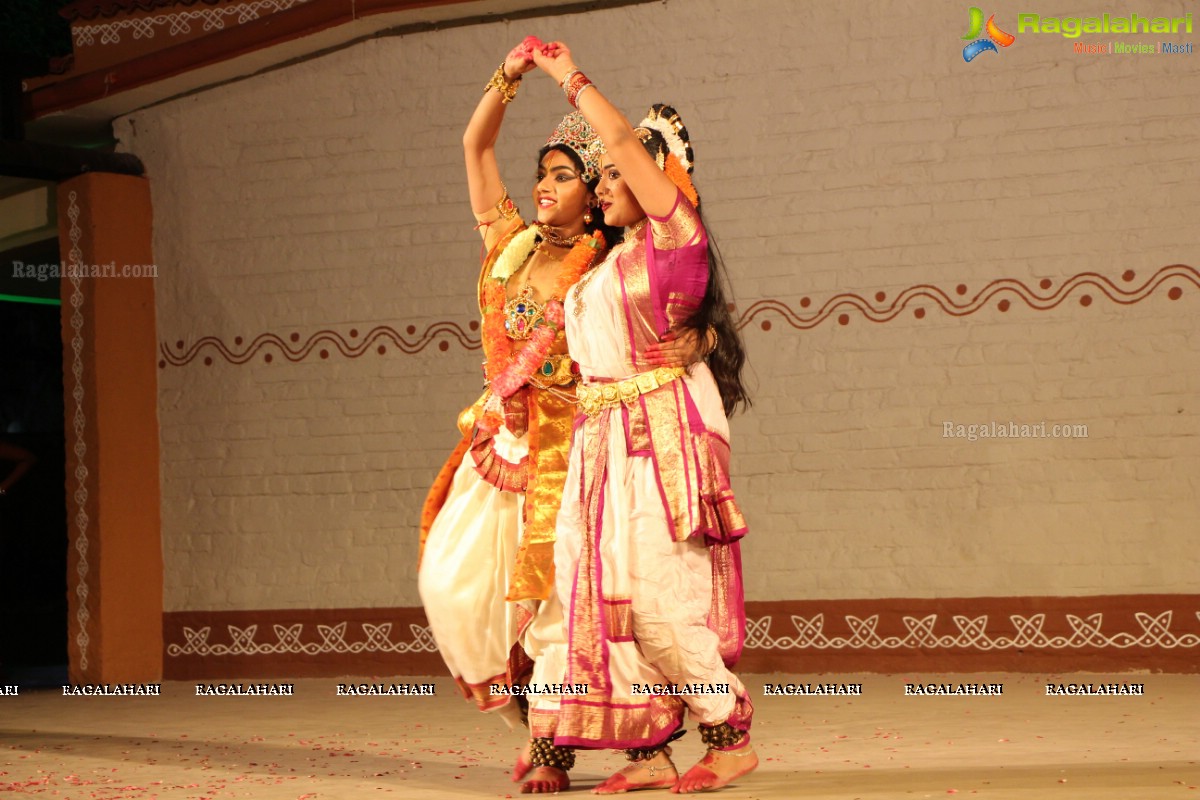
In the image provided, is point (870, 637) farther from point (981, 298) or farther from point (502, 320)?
point (502, 320)

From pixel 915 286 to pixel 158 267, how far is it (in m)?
3.60

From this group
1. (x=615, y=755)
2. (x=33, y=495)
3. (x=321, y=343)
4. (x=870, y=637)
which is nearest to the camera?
(x=615, y=755)

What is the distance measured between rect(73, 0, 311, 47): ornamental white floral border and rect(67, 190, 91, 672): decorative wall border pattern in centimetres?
96

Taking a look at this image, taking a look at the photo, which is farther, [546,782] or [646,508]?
[546,782]

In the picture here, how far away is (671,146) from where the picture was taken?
3633 millimetres

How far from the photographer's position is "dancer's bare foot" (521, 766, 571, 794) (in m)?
3.61

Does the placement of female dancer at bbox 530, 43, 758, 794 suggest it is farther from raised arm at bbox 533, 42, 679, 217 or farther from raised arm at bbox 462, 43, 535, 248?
raised arm at bbox 462, 43, 535, 248

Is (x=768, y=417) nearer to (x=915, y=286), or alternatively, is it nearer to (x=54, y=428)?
(x=915, y=286)

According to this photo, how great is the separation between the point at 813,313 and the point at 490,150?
266cm

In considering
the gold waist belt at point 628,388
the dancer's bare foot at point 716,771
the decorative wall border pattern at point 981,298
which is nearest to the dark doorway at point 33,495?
the decorative wall border pattern at point 981,298

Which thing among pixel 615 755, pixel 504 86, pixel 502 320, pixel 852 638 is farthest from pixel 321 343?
pixel 504 86

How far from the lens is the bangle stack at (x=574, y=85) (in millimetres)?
3420

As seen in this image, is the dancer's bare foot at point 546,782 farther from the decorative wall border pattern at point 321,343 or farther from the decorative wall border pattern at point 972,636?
the decorative wall border pattern at point 321,343

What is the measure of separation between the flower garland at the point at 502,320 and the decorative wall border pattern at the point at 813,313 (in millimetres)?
2610
